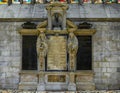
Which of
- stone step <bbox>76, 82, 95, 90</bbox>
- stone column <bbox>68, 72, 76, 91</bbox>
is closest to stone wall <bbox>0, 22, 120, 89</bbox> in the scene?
stone step <bbox>76, 82, 95, 90</bbox>

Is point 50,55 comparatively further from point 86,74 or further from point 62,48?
point 86,74

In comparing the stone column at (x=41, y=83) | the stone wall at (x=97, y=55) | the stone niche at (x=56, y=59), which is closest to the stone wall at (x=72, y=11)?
the stone wall at (x=97, y=55)

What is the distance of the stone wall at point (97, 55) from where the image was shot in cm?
1988

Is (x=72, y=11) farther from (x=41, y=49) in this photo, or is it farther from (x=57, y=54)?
(x=41, y=49)

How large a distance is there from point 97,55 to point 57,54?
2128mm

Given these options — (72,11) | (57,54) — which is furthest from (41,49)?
(72,11)

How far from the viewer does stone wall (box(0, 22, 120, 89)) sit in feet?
65.2

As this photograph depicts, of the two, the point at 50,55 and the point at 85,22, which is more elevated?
the point at 85,22

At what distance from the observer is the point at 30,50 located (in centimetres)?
2006

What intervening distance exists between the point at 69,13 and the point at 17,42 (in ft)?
10.5

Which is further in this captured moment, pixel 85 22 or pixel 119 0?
pixel 119 0

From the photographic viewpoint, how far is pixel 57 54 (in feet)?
64.1

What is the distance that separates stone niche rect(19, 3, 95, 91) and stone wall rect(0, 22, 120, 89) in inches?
18.7

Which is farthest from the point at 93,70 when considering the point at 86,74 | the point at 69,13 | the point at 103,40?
the point at 69,13
